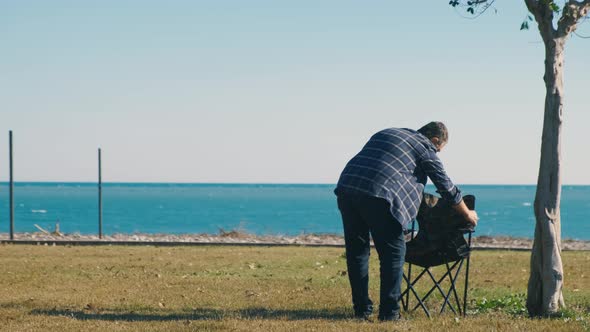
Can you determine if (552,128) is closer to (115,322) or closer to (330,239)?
(115,322)

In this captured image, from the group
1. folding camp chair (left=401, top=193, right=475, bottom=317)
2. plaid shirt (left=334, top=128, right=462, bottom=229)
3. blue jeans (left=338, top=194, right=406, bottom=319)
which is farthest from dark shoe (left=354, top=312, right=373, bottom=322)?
plaid shirt (left=334, top=128, right=462, bottom=229)

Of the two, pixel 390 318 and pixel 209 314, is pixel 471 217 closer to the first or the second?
pixel 390 318

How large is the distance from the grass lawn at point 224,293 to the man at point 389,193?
0.47 metres

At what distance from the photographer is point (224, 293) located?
11031mm

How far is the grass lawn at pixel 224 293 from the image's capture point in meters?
8.15

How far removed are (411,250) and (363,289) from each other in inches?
24.6

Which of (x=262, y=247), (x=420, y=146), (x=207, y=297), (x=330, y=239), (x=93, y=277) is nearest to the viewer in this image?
(x=420, y=146)

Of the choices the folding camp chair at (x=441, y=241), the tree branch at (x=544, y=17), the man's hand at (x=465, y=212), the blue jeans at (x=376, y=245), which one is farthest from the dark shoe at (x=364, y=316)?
the tree branch at (x=544, y=17)

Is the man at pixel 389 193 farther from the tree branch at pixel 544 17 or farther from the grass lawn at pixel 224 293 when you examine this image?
the tree branch at pixel 544 17

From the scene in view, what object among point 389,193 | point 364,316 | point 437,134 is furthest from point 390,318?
point 437,134

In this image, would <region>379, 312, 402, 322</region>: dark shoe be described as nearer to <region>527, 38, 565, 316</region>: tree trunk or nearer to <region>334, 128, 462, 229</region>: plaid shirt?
<region>334, 128, 462, 229</region>: plaid shirt

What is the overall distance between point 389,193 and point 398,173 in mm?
225

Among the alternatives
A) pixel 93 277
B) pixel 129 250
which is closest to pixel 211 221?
pixel 129 250

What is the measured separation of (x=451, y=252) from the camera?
28.0ft
